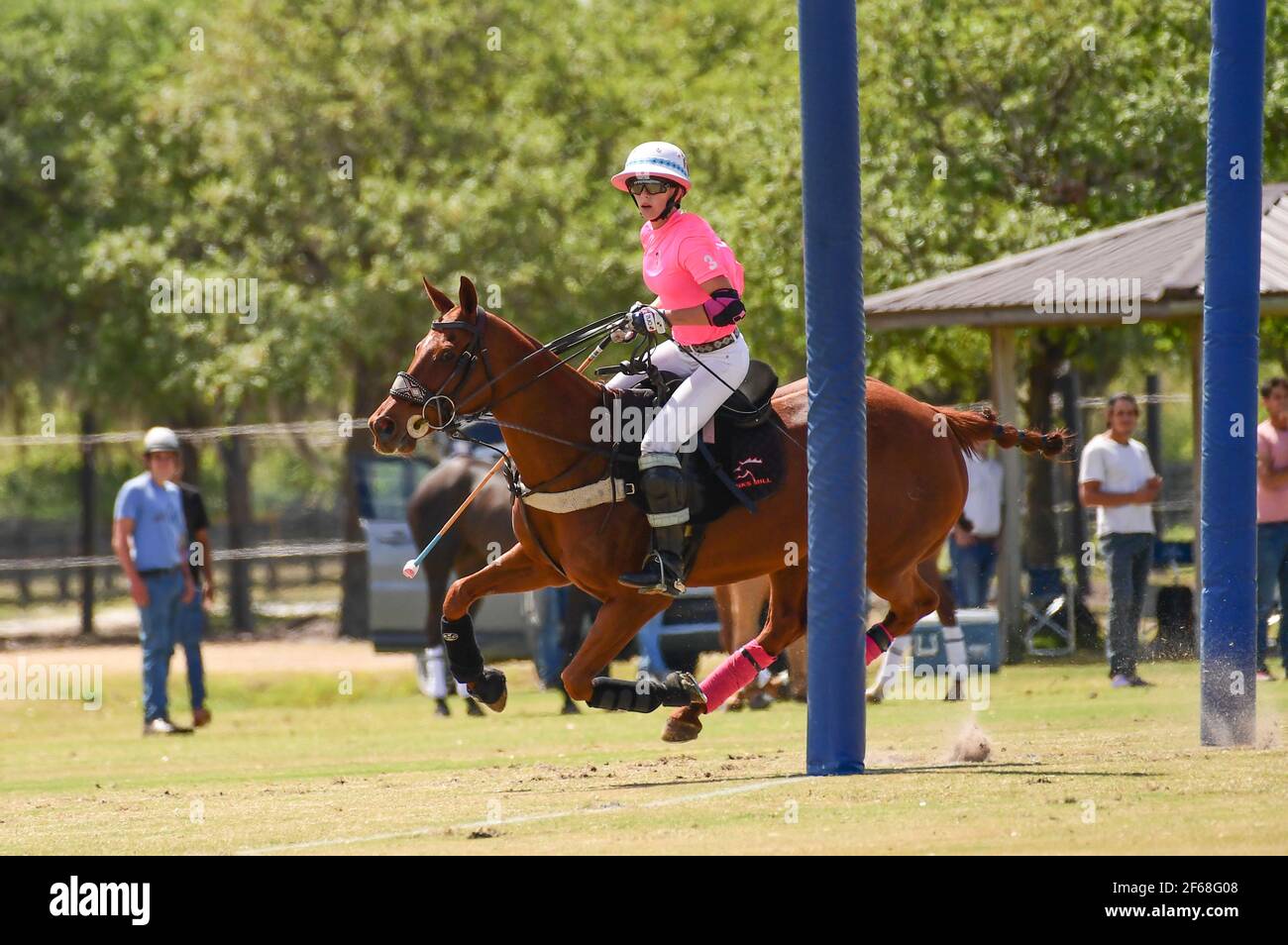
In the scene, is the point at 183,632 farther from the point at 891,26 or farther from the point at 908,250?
the point at 891,26

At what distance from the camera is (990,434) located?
39.8ft

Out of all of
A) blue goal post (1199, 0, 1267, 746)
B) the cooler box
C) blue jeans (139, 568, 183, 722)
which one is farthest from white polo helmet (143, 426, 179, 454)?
blue goal post (1199, 0, 1267, 746)

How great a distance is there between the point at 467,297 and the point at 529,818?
2.93 meters

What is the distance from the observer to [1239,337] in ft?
36.0

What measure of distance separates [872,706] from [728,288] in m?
6.25

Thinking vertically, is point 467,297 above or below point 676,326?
above

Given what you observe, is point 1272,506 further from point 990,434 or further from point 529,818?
point 529,818

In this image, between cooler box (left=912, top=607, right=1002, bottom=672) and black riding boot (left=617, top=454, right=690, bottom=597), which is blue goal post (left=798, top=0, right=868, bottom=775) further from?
cooler box (left=912, top=607, right=1002, bottom=672)

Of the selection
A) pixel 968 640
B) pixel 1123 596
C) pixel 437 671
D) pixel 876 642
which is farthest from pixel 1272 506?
pixel 437 671

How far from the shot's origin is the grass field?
26.3ft

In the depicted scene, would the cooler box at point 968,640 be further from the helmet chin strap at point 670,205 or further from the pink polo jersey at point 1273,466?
the helmet chin strap at point 670,205

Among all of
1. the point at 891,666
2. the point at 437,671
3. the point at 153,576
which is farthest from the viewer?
the point at 437,671

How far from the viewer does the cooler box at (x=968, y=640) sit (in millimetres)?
17406
